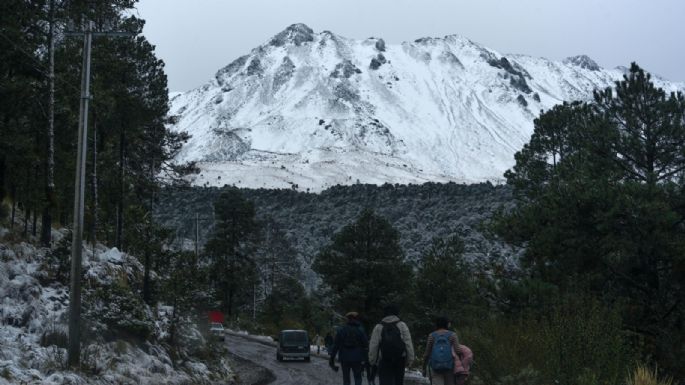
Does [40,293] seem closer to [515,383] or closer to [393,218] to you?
[515,383]

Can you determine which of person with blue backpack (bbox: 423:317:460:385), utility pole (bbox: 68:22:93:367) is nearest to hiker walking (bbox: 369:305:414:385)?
person with blue backpack (bbox: 423:317:460:385)

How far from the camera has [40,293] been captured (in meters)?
16.0

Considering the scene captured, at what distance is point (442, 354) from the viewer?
10805mm

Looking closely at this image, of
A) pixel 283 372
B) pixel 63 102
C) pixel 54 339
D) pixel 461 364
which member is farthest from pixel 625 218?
pixel 63 102

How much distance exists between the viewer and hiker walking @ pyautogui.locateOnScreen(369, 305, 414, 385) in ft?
36.0

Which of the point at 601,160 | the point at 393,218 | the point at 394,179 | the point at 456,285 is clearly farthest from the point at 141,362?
the point at 394,179

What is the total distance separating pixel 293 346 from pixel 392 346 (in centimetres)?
2438

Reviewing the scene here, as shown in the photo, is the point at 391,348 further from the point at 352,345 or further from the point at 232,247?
the point at 232,247

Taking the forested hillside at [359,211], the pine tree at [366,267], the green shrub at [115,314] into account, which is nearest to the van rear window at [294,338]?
the pine tree at [366,267]

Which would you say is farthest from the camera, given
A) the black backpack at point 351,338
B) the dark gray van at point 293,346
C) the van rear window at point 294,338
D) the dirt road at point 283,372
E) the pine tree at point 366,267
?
the pine tree at point 366,267

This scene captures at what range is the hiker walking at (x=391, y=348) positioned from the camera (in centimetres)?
1098

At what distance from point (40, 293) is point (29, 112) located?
6871 millimetres

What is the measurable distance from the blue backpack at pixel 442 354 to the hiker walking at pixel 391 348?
0.35 m

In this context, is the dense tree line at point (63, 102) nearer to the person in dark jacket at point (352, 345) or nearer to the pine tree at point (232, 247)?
the person in dark jacket at point (352, 345)
